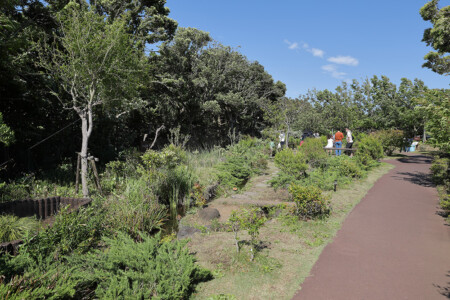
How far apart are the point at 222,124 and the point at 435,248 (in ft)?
60.2

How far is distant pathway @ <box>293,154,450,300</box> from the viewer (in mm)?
3355

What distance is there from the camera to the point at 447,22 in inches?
320

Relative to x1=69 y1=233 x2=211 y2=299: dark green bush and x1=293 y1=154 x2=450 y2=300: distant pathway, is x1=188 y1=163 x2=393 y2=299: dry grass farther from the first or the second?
x1=69 y1=233 x2=211 y2=299: dark green bush

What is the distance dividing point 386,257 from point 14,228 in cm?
583

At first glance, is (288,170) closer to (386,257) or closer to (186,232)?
(186,232)

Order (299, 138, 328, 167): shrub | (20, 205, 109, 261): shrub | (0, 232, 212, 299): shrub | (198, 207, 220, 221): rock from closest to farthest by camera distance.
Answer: (0, 232, 212, 299): shrub → (20, 205, 109, 261): shrub → (198, 207, 220, 221): rock → (299, 138, 328, 167): shrub

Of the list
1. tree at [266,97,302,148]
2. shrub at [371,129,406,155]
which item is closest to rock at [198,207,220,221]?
tree at [266,97,302,148]

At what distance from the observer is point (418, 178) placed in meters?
10.3

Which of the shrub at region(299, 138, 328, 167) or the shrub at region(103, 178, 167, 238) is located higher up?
the shrub at region(299, 138, 328, 167)

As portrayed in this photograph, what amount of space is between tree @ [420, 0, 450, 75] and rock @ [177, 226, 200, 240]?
31.5 ft

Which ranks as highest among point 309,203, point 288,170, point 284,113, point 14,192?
point 284,113

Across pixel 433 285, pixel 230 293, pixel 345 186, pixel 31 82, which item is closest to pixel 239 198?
pixel 345 186

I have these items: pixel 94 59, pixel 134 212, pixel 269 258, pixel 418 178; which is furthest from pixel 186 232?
pixel 418 178

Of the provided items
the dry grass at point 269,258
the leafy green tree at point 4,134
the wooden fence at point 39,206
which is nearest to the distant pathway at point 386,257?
the dry grass at point 269,258
